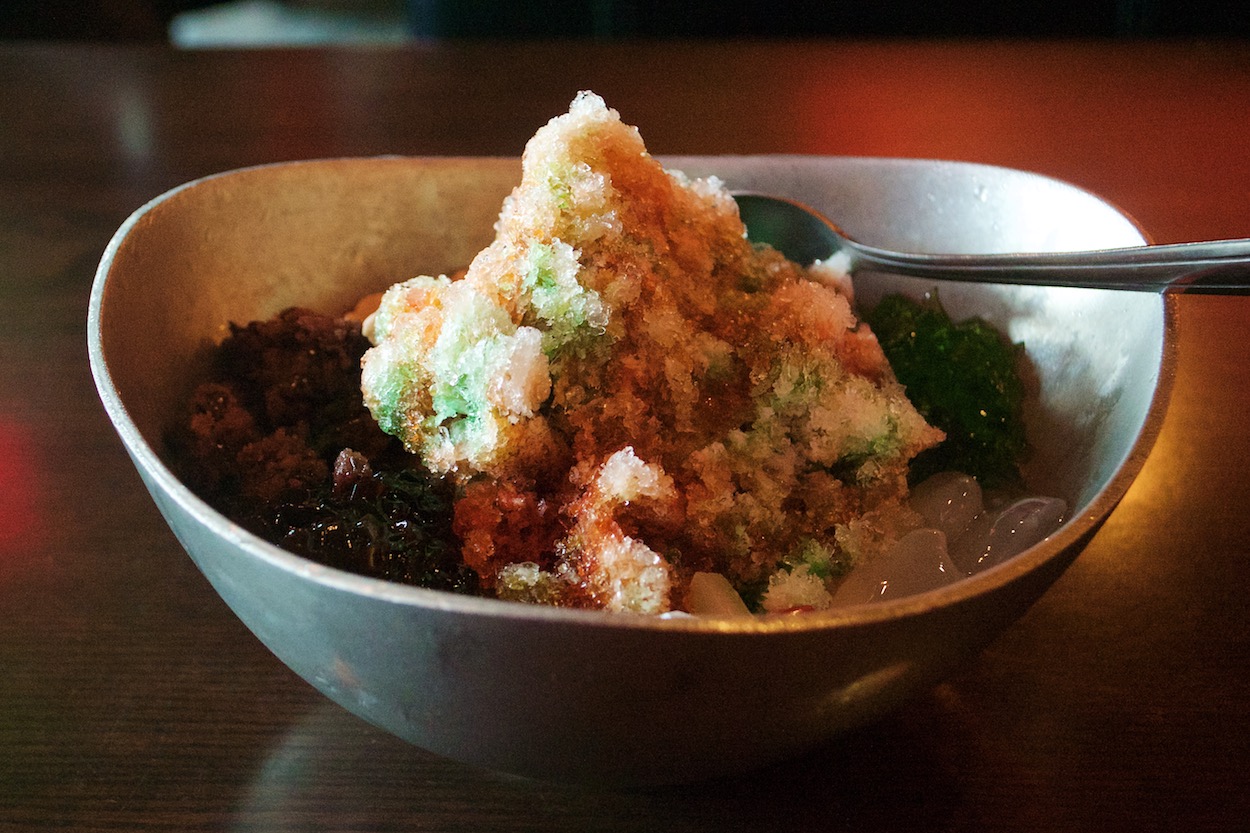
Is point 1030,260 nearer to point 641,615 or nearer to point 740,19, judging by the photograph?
point 641,615

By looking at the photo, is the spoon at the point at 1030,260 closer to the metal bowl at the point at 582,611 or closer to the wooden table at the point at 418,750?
the metal bowl at the point at 582,611

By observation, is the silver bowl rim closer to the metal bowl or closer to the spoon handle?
the metal bowl

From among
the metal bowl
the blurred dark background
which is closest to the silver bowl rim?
the metal bowl

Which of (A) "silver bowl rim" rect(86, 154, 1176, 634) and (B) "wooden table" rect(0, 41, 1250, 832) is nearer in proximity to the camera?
(A) "silver bowl rim" rect(86, 154, 1176, 634)

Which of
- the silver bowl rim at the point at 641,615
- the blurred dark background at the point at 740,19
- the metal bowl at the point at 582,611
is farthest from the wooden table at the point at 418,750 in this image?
the blurred dark background at the point at 740,19

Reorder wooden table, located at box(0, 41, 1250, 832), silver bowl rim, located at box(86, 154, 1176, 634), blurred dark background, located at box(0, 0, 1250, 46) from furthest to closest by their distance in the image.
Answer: blurred dark background, located at box(0, 0, 1250, 46), wooden table, located at box(0, 41, 1250, 832), silver bowl rim, located at box(86, 154, 1176, 634)

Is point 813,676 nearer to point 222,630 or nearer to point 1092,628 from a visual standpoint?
point 1092,628

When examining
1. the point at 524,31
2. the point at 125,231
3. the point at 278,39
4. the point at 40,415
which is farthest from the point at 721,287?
the point at 278,39
